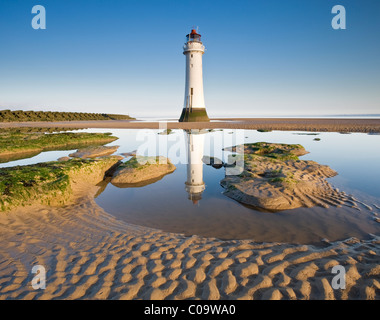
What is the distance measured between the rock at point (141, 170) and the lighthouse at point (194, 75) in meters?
27.4

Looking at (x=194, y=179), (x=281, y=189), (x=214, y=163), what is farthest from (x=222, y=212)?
(x=214, y=163)

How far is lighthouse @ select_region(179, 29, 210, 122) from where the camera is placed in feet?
114

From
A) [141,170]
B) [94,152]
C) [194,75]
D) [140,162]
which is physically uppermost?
[194,75]

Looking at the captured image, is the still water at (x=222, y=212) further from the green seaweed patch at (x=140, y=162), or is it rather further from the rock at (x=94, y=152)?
the rock at (x=94, y=152)

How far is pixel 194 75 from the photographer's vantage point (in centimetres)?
3550

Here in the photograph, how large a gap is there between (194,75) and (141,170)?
29712 millimetres

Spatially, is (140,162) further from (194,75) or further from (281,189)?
(194,75)

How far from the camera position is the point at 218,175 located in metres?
10.5

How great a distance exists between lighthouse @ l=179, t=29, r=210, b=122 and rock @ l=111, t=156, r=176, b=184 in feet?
89.8

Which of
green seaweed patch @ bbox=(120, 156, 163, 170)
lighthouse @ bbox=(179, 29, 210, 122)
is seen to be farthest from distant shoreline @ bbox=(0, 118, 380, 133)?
green seaweed patch @ bbox=(120, 156, 163, 170)
